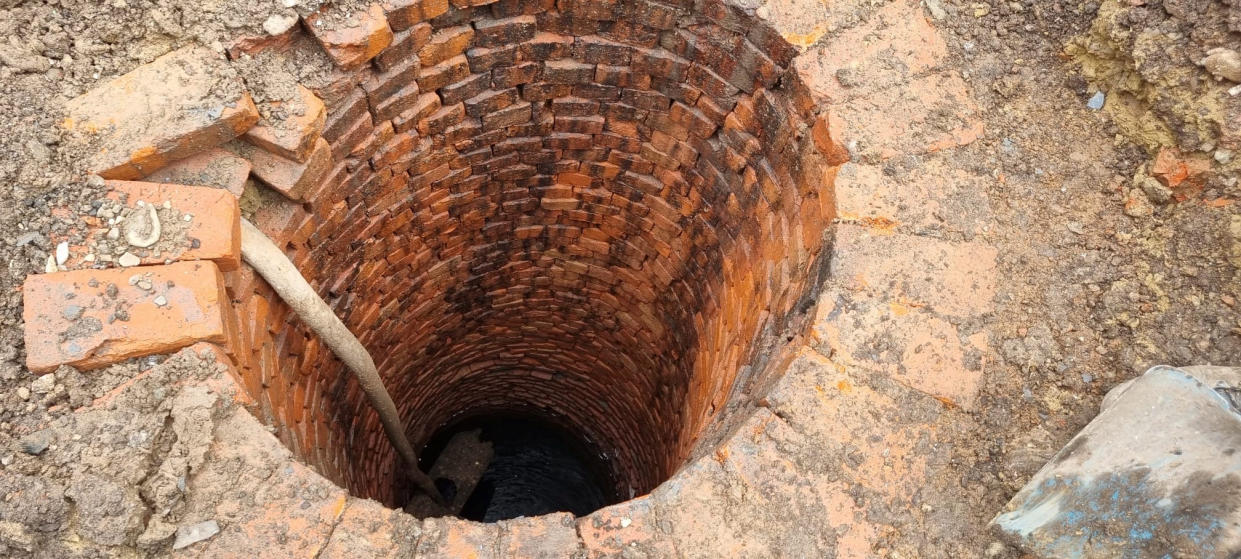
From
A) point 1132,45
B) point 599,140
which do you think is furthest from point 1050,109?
point 599,140

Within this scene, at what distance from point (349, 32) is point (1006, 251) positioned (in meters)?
2.52

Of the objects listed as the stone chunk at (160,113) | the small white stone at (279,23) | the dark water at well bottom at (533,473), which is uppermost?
the small white stone at (279,23)

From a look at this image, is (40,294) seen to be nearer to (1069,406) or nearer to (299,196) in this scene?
(299,196)

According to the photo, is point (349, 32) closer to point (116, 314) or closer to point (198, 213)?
point (198, 213)

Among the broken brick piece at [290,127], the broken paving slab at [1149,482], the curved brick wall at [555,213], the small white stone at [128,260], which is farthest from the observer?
the curved brick wall at [555,213]

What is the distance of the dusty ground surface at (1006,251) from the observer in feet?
6.61

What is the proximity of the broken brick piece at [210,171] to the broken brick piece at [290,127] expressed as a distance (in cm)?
11

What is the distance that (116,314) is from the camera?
7.14 feet

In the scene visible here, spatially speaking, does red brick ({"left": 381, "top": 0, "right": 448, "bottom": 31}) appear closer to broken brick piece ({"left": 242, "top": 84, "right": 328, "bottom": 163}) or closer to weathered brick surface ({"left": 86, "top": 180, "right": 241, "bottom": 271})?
broken brick piece ({"left": 242, "top": 84, "right": 328, "bottom": 163})

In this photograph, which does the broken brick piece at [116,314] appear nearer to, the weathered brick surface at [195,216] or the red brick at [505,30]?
the weathered brick surface at [195,216]

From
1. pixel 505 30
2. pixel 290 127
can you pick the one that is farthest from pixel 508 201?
pixel 290 127

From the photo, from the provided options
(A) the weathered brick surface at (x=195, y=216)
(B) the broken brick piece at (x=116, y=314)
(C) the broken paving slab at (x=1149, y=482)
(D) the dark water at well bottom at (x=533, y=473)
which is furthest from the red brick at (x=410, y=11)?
(D) the dark water at well bottom at (x=533, y=473)

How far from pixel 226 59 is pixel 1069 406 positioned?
310 cm

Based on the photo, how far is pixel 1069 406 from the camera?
2.24m
